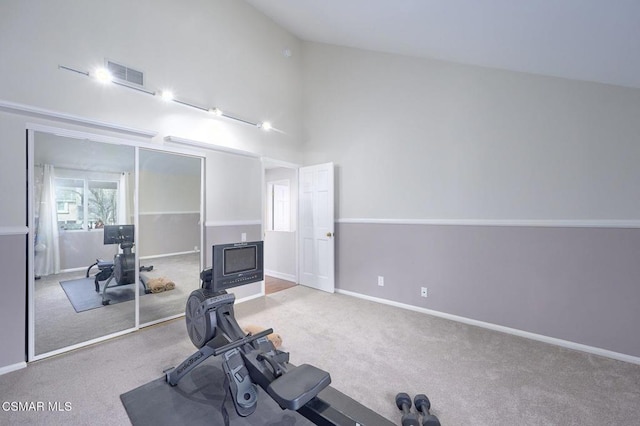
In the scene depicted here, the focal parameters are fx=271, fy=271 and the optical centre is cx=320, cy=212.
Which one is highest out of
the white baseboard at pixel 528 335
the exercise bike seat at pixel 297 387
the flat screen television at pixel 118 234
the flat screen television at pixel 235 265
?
the flat screen television at pixel 118 234

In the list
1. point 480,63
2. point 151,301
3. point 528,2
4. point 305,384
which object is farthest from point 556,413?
point 151,301

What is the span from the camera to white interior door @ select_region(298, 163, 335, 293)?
14.2 ft

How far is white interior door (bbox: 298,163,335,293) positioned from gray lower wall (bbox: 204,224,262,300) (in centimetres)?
88

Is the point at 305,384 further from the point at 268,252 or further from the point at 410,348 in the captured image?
the point at 268,252

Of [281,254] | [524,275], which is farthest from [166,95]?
[524,275]

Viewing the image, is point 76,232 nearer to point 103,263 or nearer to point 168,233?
point 103,263

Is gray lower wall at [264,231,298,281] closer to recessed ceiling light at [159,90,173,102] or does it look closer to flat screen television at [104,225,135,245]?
flat screen television at [104,225,135,245]

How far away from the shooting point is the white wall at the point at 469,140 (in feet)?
Result: 8.08

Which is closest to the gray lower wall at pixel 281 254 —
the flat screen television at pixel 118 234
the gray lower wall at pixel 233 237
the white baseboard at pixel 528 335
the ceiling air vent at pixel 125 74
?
the gray lower wall at pixel 233 237

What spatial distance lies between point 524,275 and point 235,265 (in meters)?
2.89

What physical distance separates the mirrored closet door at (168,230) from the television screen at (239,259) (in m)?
1.68

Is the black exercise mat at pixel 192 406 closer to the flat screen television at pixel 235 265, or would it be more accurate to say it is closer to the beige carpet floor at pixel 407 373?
the beige carpet floor at pixel 407 373

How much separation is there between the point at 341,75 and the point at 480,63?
2.03 m

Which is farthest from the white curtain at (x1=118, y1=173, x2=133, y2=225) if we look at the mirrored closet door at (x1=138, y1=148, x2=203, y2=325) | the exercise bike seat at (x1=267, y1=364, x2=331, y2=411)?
the exercise bike seat at (x1=267, y1=364, x2=331, y2=411)
